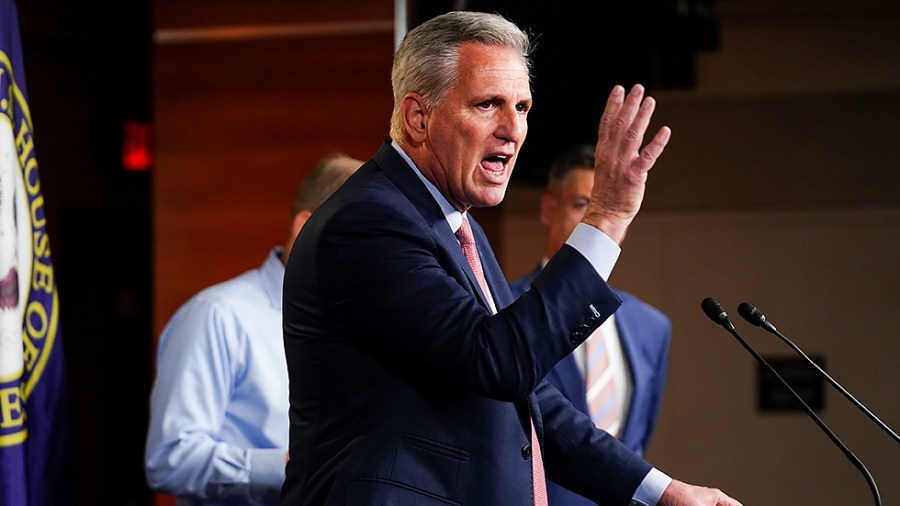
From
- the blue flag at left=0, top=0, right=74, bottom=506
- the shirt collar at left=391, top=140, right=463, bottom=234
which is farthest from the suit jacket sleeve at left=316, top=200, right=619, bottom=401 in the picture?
the blue flag at left=0, top=0, right=74, bottom=506

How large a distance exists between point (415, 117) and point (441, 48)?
0.12 meters

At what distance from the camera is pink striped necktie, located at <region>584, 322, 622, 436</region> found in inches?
133

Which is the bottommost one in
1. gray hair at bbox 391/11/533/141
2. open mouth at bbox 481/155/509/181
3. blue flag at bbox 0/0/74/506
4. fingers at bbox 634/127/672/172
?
blue flag at bbox 0/0/74/506

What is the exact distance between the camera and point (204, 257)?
14.4 ft

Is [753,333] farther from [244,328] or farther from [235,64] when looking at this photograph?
[244,328]

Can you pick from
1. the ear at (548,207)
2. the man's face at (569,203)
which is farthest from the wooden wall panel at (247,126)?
the man's face at (569,203)

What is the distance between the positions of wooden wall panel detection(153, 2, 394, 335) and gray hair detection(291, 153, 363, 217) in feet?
4.57

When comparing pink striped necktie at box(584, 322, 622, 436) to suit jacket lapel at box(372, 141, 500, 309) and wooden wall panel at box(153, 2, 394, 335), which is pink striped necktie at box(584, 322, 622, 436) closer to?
wooden wall panel at box(153, 2, 394, 335)

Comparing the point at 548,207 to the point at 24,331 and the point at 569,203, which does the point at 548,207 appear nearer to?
the point at 569,203

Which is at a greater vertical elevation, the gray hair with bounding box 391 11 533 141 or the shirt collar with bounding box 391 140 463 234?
the gray hair with bounding box 391 11 533 141

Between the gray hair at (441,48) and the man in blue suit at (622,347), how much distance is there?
1419mm

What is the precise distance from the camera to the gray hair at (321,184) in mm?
2916

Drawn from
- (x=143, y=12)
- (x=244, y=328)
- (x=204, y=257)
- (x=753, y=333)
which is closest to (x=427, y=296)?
(x=244, y=328)

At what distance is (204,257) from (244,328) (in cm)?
158
